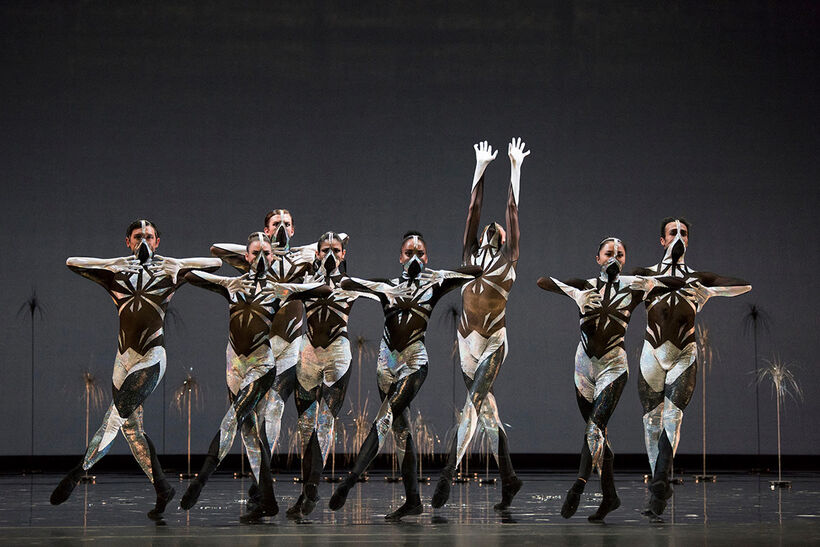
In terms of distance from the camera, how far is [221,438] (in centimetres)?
926

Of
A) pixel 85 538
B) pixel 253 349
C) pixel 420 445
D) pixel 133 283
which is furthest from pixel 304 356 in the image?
pixel 420 445

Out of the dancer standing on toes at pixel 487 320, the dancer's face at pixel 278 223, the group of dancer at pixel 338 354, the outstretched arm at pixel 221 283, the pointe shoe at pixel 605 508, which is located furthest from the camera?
the dancer's face at pixel 278 223

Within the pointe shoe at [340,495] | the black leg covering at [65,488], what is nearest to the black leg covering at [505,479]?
the pointe shoe at [340,495]

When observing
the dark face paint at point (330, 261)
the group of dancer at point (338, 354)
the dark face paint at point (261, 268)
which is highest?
the dark face paint at point (330, 261)

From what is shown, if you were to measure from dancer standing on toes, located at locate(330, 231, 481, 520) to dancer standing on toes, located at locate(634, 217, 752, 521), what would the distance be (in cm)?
169

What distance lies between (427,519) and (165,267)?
3.15m

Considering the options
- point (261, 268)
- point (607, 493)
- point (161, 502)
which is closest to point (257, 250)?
point (261, 268)

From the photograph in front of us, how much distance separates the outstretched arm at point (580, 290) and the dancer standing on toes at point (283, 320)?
2011 millimetres

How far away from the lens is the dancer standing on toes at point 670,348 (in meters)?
9.68

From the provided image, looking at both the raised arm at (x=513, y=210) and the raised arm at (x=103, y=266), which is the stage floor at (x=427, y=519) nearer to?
the raised arm at (x=103, y=266)

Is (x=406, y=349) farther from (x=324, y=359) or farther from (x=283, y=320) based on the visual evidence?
(x=283, y=320)

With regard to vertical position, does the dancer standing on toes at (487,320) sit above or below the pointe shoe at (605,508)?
above

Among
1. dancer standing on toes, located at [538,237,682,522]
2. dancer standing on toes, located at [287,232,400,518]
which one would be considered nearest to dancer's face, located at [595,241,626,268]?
dancer standing on toes, located at [538,237,682,522]

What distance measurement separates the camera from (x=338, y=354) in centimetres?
1024
